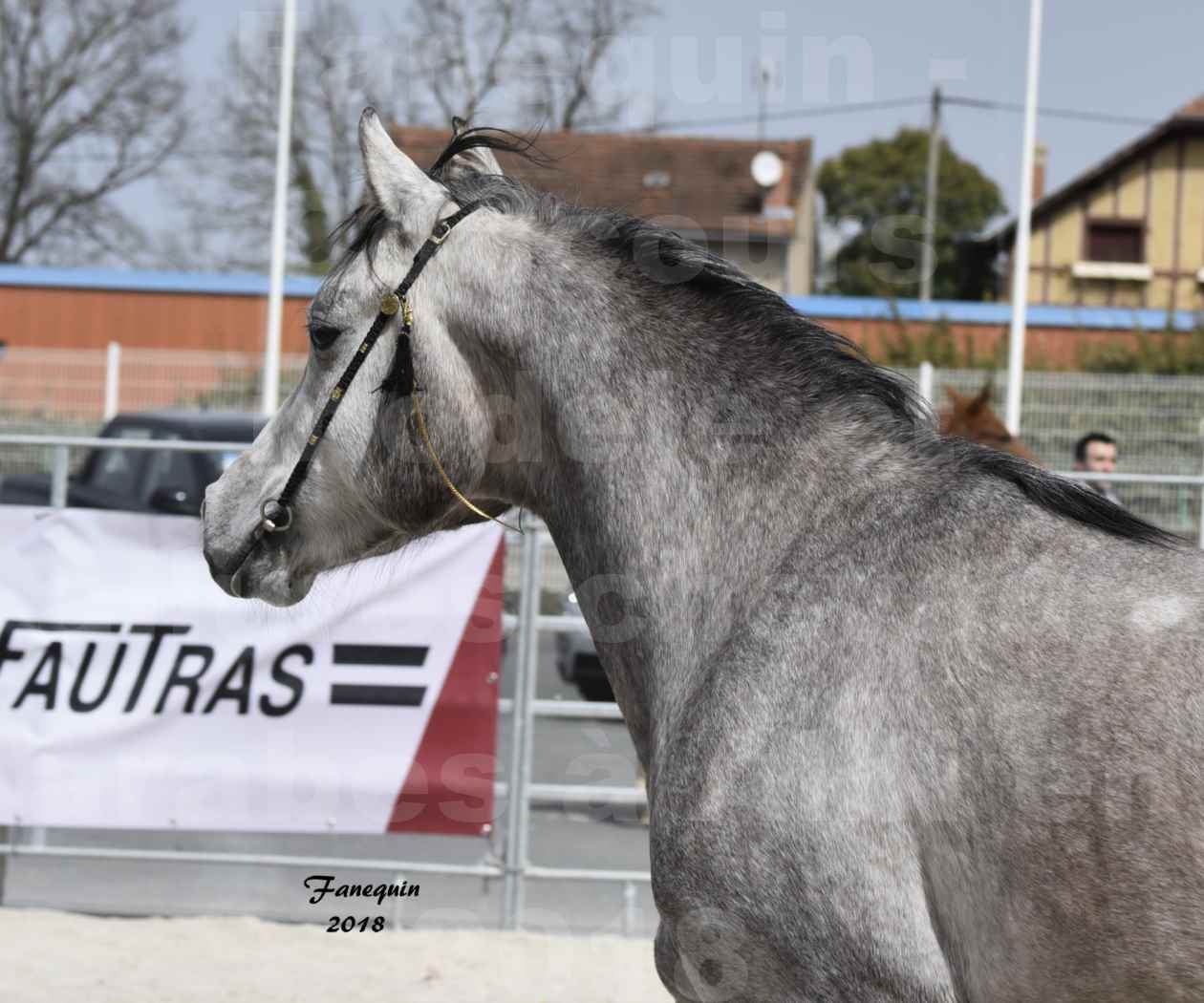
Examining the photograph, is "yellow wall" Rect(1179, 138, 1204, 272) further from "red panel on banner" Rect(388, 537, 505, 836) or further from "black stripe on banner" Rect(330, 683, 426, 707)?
"black stripe on banner" Rect(330, 683, 426, 707)

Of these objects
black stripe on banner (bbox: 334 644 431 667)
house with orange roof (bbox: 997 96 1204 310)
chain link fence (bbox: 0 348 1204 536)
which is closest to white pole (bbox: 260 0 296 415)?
chain link fence (bbox: 0 348 1204 536)

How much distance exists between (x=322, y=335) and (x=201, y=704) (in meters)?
3.30

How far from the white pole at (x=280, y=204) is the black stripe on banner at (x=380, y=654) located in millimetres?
7211

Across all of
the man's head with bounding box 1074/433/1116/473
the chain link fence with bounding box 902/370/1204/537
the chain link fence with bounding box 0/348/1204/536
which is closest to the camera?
the man's head with bounding box 1074/433/1116/473

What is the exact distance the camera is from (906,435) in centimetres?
255

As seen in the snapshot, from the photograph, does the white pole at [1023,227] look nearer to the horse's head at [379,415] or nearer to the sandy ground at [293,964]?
the sandy ground at [293,964]

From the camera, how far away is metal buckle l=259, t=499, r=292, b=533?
2.82m

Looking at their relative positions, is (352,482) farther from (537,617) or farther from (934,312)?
(934,312)

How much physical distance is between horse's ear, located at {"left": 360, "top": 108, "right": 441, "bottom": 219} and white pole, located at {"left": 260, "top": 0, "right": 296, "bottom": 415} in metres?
10.1

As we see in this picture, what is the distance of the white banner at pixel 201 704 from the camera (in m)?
5.70

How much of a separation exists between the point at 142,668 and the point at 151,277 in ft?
55.8

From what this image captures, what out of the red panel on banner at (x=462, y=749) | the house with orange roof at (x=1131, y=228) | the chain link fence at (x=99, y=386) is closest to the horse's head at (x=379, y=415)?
the red panel on banner at (x=462, y=749)

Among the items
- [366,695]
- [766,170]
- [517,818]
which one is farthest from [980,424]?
[766,170]

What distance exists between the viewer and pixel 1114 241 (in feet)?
104
